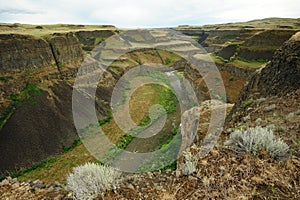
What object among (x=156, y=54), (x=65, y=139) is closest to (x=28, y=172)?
(x=65, y=139)

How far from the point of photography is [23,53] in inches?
1085

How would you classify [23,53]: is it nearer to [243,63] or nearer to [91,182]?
[91,182]

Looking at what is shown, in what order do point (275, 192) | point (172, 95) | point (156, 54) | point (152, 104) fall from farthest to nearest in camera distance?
point (156, 54) < point (172, 95) < point (152, 104) < point (275, 192)

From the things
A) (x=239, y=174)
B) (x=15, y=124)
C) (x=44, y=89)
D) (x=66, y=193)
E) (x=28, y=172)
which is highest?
(x=239, y=174)

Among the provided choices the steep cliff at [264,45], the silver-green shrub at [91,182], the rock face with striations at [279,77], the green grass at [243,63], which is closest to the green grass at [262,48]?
the steep cliff at [264,45]

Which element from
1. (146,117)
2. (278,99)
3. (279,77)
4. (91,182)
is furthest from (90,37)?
(91,182)

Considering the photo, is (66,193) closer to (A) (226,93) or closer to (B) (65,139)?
(B) (65,139)

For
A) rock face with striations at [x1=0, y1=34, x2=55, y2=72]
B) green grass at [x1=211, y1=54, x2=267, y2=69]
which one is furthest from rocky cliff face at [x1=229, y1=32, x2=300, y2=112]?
rock face with striations at [x1=0, y1=34, x2=55, y2=72]

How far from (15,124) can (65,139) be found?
4.74 m

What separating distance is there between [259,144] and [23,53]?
28620 mm

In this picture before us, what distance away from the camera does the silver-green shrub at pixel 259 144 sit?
514 cm

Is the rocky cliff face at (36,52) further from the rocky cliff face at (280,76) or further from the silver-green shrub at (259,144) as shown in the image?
the silver-green shrub at (259,144)

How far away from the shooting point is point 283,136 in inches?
249

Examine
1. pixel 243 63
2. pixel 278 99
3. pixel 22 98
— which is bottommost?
pixel 22 98
